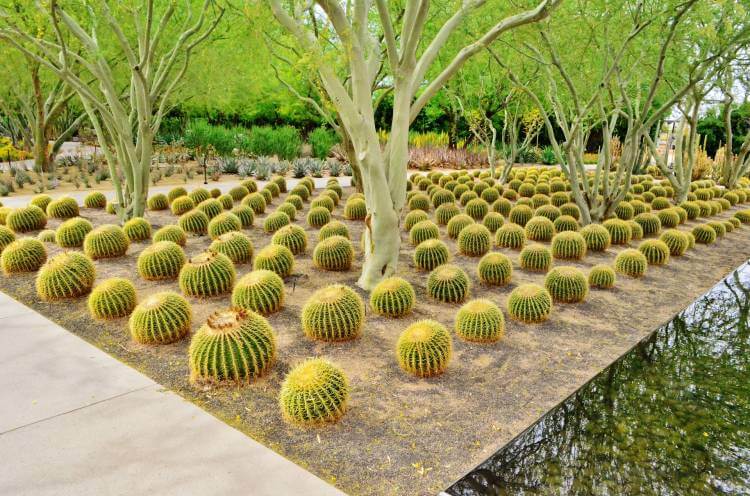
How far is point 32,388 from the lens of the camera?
4371 mm

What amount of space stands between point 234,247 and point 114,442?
461 centimetres

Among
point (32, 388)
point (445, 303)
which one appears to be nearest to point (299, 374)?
point (32, 388)

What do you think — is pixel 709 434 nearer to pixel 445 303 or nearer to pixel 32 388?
pixel 445 303

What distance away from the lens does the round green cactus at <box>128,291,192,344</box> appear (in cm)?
528

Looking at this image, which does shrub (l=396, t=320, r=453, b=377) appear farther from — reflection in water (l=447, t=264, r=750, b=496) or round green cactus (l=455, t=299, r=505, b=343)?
reflection in water (l=447, t=264, r=750, b=496)

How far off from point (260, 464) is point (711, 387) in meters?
4.17

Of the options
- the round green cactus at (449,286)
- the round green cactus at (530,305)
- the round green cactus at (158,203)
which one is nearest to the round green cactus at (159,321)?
the round green cactus at (449,286)

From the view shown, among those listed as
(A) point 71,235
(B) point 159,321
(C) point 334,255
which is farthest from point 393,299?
(A) point 71,235

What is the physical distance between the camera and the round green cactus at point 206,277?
6.63 meters

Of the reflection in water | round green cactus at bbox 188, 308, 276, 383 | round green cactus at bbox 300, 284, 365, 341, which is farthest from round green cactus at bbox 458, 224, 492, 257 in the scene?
round green cactus at bbox 188, 308, 276, 383

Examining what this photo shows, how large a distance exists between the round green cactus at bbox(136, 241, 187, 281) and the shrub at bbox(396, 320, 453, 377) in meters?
3.99

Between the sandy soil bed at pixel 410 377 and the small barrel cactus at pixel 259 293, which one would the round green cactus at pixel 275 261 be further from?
the small barrel cactus at pixel 259 293

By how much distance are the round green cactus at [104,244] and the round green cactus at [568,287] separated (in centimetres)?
661

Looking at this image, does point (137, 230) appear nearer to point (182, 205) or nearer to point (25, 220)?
point (25, 220)
